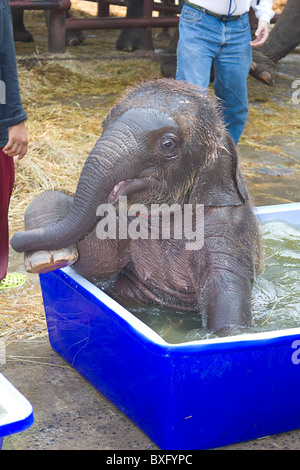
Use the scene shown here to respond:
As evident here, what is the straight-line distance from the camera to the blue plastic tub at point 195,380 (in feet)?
6.84

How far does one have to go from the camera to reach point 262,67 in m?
7.27

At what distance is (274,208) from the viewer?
11.1ft

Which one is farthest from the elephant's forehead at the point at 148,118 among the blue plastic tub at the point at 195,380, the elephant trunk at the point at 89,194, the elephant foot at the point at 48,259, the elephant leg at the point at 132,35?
the elephant leg at the point at 132,35

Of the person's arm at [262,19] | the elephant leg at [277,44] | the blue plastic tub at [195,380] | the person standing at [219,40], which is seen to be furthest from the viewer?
the elephant leg at [277,44]

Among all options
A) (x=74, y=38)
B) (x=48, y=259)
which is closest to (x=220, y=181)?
(x=48, y=259)

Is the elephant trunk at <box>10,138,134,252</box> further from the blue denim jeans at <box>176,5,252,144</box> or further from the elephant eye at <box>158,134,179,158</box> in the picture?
the blue denim jeans at <box>176,5,252,144</box>

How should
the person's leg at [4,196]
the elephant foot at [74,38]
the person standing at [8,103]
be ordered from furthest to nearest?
the elephant foot at [74,38] → the person's leg at [4,196] → the person standing at [8,103]

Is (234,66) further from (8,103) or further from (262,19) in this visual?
(8,103)

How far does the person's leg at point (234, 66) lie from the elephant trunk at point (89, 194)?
6.09 feet

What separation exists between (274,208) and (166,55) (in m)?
4.18

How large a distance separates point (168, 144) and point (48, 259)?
0.50 meters

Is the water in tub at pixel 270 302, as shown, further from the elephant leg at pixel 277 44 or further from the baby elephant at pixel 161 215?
the elephant leg at pixel 277 44

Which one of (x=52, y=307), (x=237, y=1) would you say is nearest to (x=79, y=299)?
(x=52, y=307)
